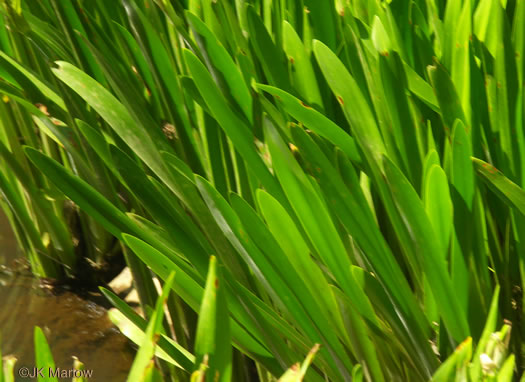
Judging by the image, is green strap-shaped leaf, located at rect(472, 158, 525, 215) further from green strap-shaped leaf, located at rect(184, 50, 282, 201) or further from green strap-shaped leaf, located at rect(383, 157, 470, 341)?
green strap-shaped leaf, located at rect(184, 50, 282, 201)

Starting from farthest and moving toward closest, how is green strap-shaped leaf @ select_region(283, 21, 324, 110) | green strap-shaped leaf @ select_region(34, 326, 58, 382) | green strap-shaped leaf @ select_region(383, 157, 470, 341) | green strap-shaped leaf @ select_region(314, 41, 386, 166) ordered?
green strap-shaped leaf @ select_region(283, 21, 324, 110) < green strap-shaped leaf @ select_region(314, 41, 386, 166) < green strap-shaped leaf @ select_region(383, 157, 470, 341) < green strap-shaped leaf @ select_region(34, 326, 58, 382)

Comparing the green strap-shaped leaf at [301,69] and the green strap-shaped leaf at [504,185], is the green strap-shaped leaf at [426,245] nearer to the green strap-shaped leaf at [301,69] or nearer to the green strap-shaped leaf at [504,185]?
the green strap-shaped leaf at [504,185]

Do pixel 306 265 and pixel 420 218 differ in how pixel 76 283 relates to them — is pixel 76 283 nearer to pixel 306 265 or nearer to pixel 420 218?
pixel 306 265

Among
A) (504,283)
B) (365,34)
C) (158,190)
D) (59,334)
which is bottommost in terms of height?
(59,334)

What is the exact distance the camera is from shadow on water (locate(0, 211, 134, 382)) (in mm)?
1182

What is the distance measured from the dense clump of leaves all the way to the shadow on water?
18 cm

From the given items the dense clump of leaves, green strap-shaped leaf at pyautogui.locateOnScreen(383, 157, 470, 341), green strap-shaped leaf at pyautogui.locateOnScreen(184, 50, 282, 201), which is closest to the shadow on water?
the dense clump of leaves

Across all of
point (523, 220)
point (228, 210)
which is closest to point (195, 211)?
point (228, 210)

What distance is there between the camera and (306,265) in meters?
0.74

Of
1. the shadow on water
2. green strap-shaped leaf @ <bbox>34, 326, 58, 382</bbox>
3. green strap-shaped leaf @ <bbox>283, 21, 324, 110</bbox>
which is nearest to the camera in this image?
green strap-shaped leaf @ <bbox>34, 326, 58, 382</bbox>

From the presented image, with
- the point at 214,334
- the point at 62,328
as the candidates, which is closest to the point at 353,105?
the point at 214,334

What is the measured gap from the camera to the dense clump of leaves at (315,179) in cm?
72

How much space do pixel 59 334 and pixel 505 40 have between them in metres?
0.88

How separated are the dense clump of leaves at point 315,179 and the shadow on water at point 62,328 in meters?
0.18
